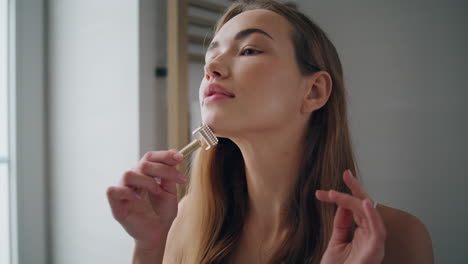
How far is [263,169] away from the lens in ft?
2.60

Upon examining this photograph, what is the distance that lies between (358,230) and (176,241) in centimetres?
57

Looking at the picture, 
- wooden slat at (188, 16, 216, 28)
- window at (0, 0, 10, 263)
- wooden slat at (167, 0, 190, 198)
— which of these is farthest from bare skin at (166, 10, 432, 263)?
window at (0, 0, 10, 263)

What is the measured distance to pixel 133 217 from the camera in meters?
0.65

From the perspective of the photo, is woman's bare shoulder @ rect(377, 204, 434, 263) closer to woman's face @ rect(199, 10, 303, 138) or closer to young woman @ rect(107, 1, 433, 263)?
young woman @ rect(107, 1, 433, 263)

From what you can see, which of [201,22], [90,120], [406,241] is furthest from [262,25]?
[90,120]

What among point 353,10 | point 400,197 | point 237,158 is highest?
point 353,10

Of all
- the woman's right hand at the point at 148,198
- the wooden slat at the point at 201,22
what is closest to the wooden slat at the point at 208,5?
the wooden slat at the point at 201,22

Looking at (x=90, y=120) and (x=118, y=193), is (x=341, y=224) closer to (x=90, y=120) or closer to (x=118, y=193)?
(x=118, y=193)

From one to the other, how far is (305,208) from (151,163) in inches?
15.6

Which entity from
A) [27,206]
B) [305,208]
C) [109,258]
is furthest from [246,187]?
[27,206]

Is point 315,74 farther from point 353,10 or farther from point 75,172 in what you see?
point 75,172

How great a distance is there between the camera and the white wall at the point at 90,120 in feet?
4.26

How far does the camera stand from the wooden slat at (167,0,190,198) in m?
1.24

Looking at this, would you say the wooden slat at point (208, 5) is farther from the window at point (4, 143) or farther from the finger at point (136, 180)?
the finger at point (136, 180)
